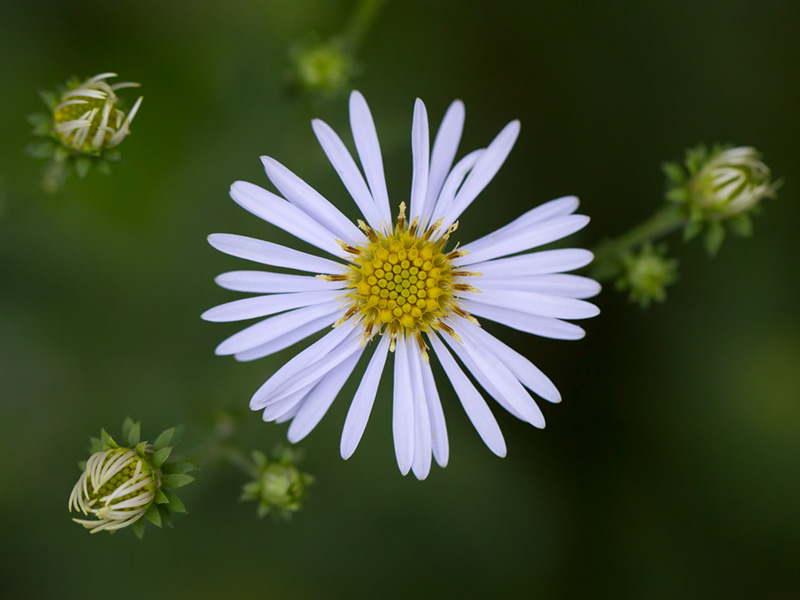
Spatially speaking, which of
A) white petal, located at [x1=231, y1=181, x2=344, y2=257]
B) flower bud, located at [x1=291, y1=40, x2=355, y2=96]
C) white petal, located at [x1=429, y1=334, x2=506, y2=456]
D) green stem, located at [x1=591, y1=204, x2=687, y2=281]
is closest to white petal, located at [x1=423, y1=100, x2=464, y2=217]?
white petal, located at [x1=231, y1=181, x2=344, y2=257]

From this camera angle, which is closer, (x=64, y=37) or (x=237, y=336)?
(x=237, y=336)

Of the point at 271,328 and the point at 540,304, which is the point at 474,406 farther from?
the point at 271,328

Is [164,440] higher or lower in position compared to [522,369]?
lower

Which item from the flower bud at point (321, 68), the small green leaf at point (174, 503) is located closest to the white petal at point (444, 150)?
the flower bud at point (321, 68)

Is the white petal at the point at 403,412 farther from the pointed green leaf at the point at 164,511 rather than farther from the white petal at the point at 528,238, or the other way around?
the pointed green leaf at the point at 164,511

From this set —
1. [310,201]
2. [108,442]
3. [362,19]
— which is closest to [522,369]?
[310,201]

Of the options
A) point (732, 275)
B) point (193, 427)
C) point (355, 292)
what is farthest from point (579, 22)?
point (193, 427)

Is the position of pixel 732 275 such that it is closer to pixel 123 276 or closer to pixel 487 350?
pixel 487 350
